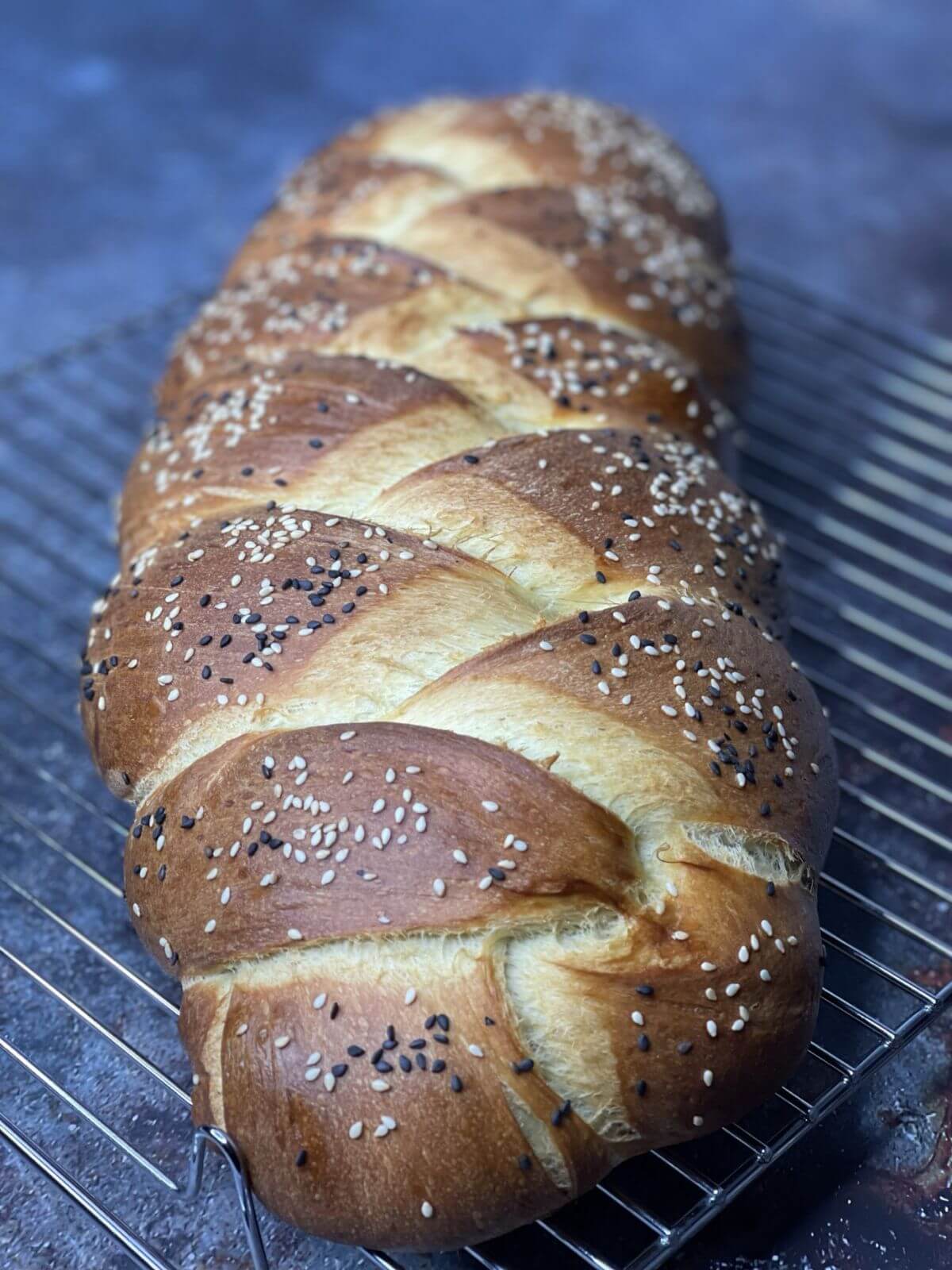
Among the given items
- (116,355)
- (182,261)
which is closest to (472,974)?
(116,355)

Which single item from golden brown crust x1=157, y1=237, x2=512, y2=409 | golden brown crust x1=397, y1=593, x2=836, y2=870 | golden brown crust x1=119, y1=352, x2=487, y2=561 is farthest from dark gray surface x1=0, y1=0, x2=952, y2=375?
golden brown crust x1=397, y1=593, x2=836, y2=870

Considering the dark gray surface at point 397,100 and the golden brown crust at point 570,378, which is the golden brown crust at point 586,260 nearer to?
the golden brown crust at point 570,378

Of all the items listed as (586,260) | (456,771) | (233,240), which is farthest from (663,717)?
(233,240)

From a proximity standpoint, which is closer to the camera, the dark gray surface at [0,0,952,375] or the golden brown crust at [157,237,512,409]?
the golden brown crust at [157,237,512,409]

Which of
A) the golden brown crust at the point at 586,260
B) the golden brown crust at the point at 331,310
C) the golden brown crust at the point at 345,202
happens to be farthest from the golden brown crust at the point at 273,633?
the golden brown crust at the point at 345,202

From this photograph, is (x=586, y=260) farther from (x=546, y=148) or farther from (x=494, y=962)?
(x=494, y=962)

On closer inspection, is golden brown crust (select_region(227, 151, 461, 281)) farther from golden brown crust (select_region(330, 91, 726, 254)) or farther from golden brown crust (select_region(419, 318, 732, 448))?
golden brown crust (select_region(419, 318, 732, 448))
